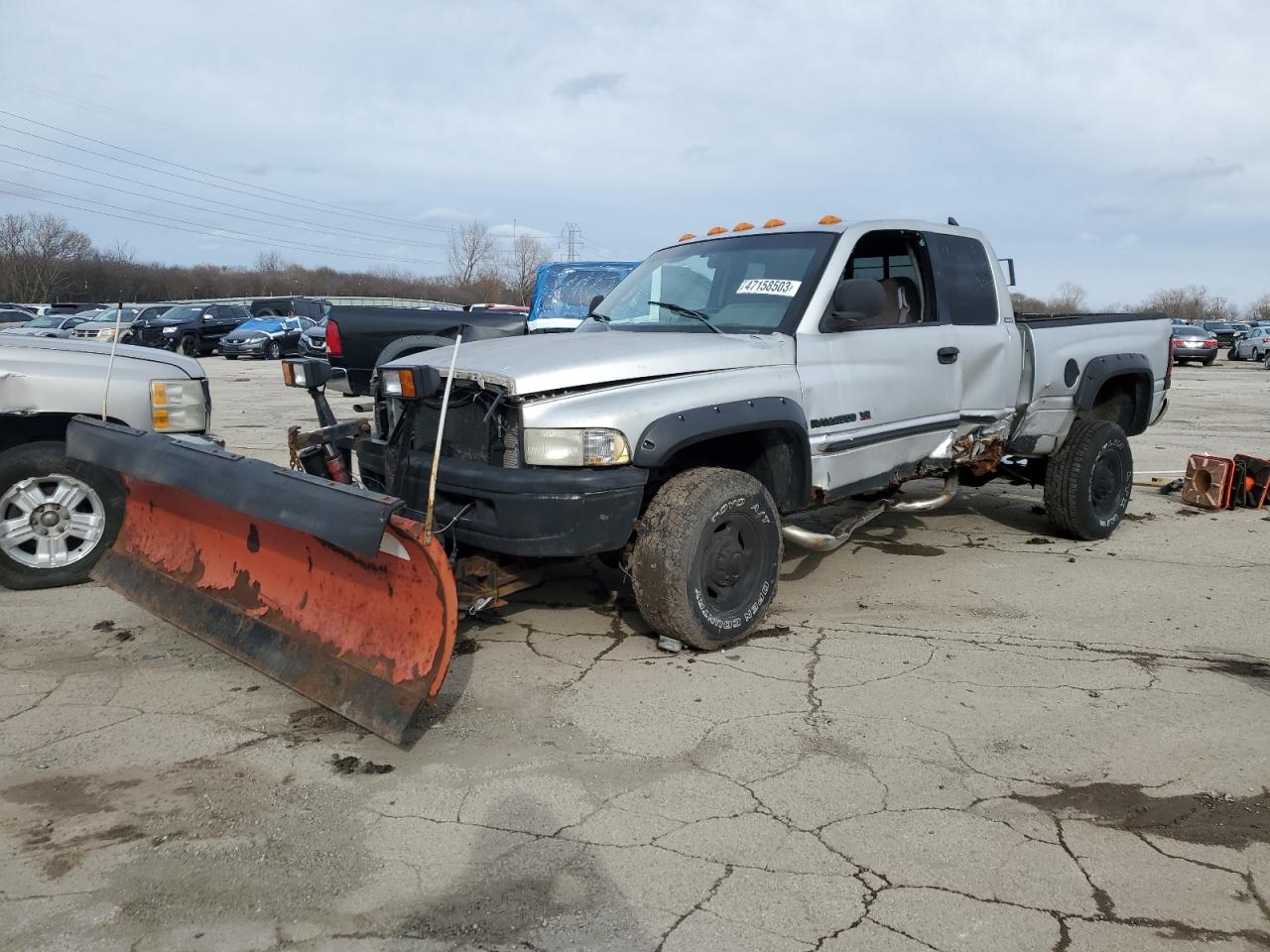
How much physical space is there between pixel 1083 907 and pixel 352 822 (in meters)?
2.10

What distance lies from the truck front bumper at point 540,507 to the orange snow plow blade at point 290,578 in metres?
0.44

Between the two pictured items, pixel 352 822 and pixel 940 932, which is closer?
pixel 940 932

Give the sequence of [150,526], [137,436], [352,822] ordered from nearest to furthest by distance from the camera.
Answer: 1. [352,822]
2. [137,436]
3. [150,526]

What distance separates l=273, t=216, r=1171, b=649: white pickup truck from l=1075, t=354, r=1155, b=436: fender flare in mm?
20

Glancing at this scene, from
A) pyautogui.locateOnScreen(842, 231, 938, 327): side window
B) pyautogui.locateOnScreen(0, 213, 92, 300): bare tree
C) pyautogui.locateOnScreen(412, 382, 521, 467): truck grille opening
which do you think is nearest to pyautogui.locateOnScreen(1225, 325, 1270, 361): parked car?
pyautogui.locateOnScreen(842, 231, 938, 327): side window

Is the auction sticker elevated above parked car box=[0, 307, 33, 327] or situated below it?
above

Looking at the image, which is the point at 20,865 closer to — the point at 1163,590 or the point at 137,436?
the point at 137,436

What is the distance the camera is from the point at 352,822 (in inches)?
120

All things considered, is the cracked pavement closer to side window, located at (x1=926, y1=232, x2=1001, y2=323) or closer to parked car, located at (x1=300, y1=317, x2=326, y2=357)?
side window, located at (x1=926, y1=232, x2=1001, y2=323)

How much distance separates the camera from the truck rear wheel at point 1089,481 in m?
6.39

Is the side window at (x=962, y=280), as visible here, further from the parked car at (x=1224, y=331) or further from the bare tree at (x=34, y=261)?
the bare tree at (x=34, y=261)

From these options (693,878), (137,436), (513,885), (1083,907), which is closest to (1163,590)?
(1083,907)

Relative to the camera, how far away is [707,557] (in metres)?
4.26

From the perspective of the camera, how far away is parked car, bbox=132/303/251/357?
28.0 meters
